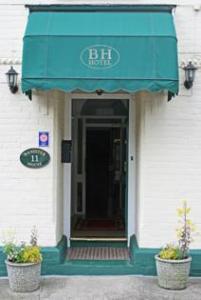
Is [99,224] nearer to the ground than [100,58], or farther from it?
nearer to the ground

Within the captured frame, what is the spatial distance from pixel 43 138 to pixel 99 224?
8.37 feet

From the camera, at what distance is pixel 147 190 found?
686cm

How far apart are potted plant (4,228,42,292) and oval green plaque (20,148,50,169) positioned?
1.19 m

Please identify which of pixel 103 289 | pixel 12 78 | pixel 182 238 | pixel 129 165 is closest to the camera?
pixel 103 289

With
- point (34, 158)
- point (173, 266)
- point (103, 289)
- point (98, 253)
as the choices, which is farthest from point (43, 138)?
point (173, 266)

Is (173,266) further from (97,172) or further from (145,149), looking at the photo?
(97,172)

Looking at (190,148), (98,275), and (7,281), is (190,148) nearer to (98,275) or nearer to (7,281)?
(98,275)

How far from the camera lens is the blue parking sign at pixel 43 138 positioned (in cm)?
689

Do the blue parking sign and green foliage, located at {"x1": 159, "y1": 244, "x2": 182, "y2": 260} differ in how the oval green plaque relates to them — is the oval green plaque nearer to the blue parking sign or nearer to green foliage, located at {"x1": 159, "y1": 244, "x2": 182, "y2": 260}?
the blue parking sign

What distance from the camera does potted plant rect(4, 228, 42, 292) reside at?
6113 millimetres

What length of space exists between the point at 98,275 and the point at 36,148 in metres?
1.99

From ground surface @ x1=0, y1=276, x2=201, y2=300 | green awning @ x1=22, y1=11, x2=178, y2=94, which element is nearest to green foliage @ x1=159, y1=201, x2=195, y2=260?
ground surface @ x1=0, y1=276, x2=201, y2=300

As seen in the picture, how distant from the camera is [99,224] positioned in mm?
8797

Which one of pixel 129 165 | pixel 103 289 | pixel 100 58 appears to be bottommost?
pixel 103 289
